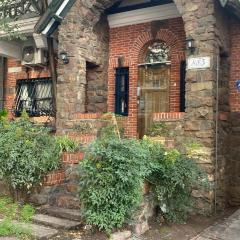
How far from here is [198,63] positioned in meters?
8.83

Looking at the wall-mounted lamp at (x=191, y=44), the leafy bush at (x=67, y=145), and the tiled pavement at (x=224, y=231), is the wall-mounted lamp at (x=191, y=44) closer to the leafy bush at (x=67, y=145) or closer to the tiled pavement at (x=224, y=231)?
the leafy bush at (x=67, y=145)

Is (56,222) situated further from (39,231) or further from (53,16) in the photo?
(53,16)

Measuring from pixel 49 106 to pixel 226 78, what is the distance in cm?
602

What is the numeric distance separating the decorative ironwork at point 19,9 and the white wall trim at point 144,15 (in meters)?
2.30

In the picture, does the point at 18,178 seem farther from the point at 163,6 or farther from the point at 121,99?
the point at 163,6

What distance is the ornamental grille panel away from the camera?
13344mm

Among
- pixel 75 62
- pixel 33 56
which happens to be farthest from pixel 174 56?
pixel 33 56

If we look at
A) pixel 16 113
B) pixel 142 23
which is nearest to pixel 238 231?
pixel 142 23

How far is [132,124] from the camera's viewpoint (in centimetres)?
1146

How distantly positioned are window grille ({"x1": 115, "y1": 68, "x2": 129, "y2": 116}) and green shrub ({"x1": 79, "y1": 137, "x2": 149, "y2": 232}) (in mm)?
5513

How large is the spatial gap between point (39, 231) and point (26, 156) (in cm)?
168

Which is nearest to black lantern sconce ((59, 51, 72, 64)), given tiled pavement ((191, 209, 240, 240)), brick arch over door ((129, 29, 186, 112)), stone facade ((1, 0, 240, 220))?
stone facade ((1, 0, 240, 220))

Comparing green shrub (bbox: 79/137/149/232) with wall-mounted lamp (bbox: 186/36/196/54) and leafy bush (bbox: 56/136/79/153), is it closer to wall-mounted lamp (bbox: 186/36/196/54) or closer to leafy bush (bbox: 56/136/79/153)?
leafy bush (bbox: 56/136/79/153)

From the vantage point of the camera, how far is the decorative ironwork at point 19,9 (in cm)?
1234
